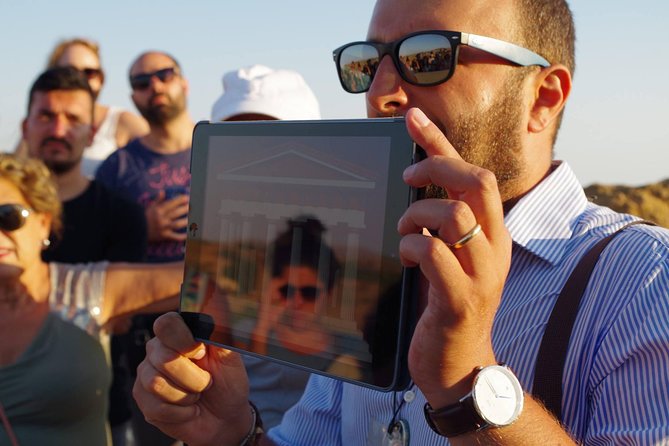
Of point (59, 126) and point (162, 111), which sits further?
point (162, 111)

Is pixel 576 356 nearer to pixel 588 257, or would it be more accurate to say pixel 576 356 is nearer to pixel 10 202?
pixel 588 257

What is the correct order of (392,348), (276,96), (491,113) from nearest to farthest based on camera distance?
(392,348) < (491,113) < (276,96)

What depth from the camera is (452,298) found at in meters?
1.12

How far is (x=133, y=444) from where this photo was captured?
12.2ft

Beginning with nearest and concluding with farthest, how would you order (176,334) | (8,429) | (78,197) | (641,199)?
(176,334) < (8,429) < (78,197) < (641,199)

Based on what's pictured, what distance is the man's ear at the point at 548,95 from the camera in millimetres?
1827

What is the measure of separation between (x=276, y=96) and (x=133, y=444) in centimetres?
185

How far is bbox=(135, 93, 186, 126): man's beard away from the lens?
479 centimetres

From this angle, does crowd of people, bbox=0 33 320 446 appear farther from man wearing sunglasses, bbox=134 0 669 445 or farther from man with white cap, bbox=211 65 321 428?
man wearing sunglasses, bbox=134 0 669 445

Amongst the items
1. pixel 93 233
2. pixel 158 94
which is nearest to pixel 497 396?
pixel 93 233

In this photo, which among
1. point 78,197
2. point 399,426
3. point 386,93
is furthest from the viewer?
point 78,197

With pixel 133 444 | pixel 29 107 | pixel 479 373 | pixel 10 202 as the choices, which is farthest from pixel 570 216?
pixel 29 107

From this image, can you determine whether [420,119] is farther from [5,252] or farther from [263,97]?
[263,97]

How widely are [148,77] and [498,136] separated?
12.2ft
